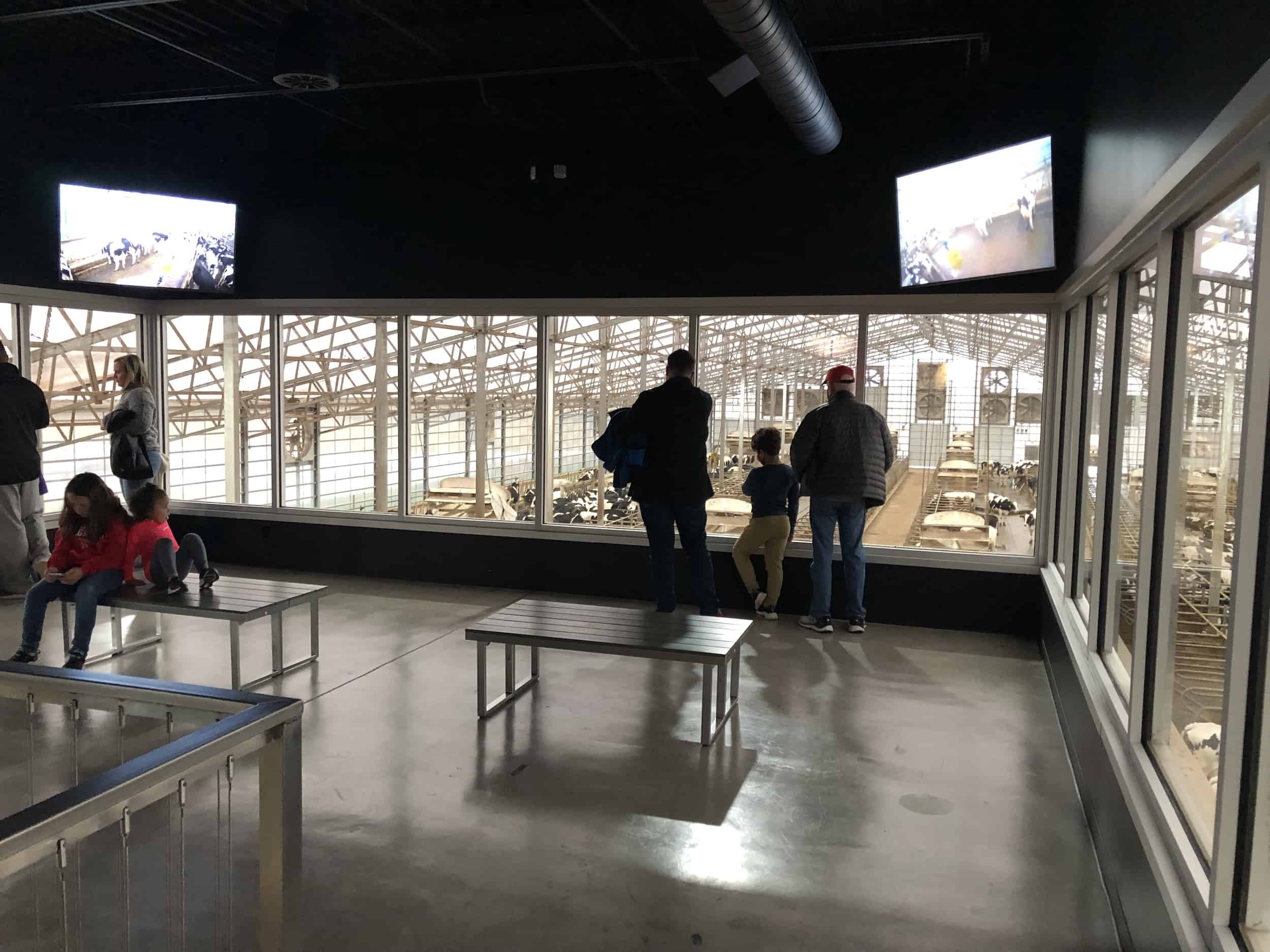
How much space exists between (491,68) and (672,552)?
10.6 ft

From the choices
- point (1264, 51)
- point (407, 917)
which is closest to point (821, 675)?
point (407, 917)

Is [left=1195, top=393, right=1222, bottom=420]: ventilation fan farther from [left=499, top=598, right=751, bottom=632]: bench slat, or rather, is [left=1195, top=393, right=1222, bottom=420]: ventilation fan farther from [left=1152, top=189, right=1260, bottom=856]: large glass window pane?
[left=499, top=598, right=751, bottom=632]: bench slat

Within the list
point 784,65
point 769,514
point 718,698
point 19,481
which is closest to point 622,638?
point 718,698

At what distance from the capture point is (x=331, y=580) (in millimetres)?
7277

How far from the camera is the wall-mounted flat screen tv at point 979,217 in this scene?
480 centimetres

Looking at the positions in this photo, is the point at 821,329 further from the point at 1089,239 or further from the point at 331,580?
the point at 331,580

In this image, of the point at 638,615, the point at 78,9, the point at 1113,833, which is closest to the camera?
the point at 1113,833

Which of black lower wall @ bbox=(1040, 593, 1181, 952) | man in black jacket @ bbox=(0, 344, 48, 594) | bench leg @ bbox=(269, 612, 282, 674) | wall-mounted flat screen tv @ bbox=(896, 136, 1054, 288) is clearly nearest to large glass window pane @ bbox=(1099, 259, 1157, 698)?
black lower wall @ bbox=(1040, 593, 1181, 952)

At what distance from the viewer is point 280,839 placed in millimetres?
Result: 1723

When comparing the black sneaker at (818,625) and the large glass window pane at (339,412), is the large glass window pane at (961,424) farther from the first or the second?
the large glass window pane at (339,412)

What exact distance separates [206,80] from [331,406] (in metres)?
2.49

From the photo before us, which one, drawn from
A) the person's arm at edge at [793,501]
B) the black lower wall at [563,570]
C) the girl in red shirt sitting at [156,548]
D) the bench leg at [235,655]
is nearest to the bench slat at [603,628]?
the bench leg at [235,655]

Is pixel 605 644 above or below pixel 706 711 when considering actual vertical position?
above

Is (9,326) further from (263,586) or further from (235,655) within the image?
(235,655)
